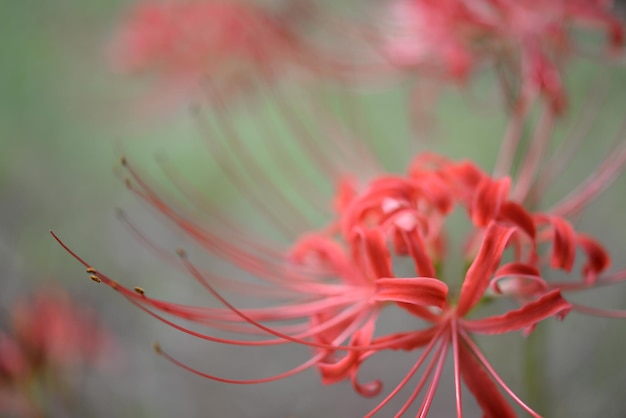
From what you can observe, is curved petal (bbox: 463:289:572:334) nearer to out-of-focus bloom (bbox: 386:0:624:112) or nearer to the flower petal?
the flower petal

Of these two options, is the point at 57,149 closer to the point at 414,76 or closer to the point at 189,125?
the point at 189,125

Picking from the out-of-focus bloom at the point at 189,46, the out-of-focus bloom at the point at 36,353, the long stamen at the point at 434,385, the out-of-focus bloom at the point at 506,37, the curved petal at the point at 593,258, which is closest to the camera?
the long stamen at the point at 434,385

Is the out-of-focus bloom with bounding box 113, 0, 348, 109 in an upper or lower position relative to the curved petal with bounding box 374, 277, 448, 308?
upper

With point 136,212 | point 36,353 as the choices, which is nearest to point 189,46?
point 36,353

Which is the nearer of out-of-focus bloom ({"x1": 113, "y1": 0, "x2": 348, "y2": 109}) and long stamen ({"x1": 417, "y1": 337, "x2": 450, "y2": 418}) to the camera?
long stamen ({"x1": 417, "y1": 337, "x2": 450, "y2": 418})

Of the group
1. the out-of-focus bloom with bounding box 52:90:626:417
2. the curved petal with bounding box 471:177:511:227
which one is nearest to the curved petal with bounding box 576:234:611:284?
the out-of-focus bloom with bounding box 52:90:626:417

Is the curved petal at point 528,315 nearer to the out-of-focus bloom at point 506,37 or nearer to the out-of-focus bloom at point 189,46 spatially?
the out-of-focus bloom at point 506,37

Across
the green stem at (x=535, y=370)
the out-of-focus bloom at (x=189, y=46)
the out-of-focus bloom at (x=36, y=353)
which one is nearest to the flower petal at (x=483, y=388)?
the green stem at (x=535, y=370)
